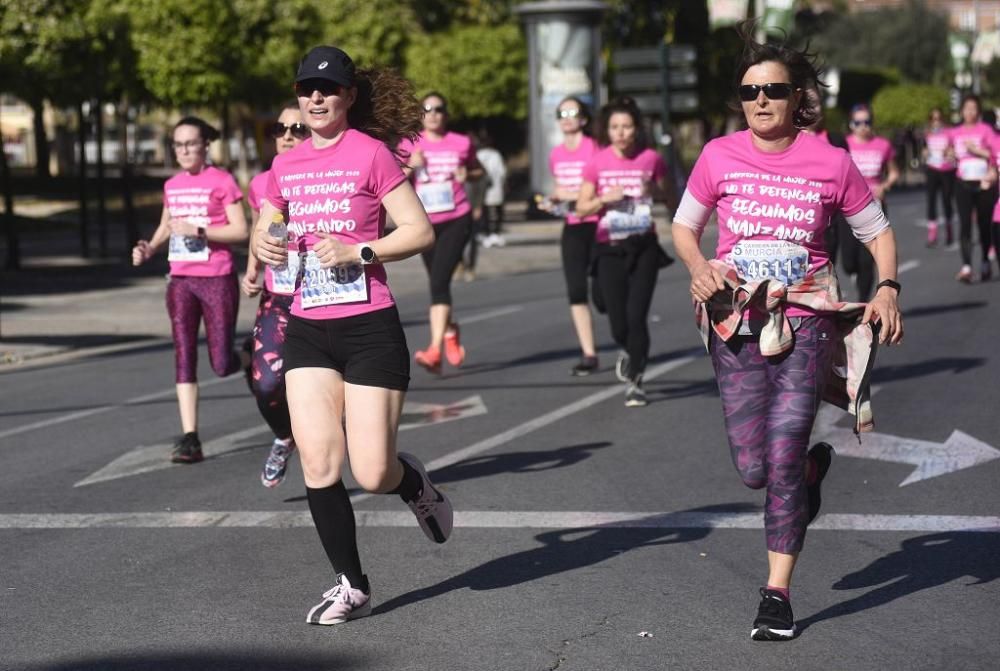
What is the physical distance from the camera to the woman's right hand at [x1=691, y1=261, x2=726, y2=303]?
5215 millimetres

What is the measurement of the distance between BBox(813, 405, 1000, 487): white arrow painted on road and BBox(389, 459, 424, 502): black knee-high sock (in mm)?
2858

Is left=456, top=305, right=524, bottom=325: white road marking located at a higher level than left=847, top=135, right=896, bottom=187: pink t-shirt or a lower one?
lower

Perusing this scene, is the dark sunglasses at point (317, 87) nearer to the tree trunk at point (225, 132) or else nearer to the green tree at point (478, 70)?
the tree trunk at point (225, 132)

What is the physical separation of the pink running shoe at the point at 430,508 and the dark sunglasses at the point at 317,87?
1261 millimetres

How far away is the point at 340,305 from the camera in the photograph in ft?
17.9

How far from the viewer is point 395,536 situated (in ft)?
22.6

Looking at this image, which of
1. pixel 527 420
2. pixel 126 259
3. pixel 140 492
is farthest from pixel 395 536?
pixel 126 259

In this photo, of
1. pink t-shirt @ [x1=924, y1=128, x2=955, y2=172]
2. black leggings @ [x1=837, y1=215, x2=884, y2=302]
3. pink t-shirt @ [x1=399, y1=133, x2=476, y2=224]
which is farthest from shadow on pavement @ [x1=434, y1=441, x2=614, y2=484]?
pink t-shirt @ [x1=924, y1=128, x2=955, y2=172]

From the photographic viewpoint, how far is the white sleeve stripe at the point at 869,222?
545 centimetres

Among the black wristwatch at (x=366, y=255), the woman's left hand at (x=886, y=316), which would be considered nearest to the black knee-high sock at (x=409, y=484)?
the black wristwatch at (x=366, y=255)

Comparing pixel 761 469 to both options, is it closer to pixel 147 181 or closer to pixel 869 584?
pixel 869 584

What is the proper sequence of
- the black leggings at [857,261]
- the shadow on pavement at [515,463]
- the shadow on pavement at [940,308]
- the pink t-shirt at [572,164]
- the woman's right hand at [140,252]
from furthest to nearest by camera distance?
the shadow on pavement at [940,308] → the black leggings at [857,261] → the pink t-shirt at [572,164] → the woman's right hand at [140,252] → the shadow on pavement at [515,463]

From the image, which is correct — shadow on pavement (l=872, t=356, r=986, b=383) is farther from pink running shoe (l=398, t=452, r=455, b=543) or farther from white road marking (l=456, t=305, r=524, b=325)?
pink running shoe (l=398, t=452, r=455, b=543)

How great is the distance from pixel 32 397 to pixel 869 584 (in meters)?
7.45
